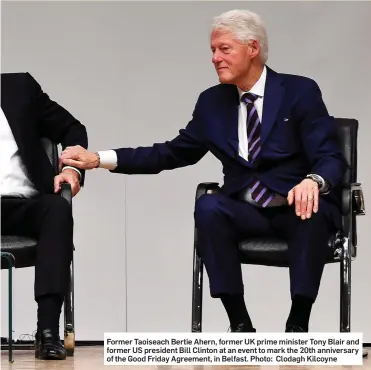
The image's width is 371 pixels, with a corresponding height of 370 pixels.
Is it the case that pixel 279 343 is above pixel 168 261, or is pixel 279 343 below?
below

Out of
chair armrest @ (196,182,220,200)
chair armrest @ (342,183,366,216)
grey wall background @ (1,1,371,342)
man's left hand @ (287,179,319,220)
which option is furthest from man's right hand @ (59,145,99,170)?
grey wall background @ (1,1,371,342)

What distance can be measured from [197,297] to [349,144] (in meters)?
0.81

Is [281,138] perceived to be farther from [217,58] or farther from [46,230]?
[46,230]

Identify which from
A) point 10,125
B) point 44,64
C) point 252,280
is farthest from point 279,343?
point 44,64

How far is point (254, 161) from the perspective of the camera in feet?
13.9

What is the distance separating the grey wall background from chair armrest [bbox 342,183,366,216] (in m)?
1.31

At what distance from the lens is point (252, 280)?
553 centimetres

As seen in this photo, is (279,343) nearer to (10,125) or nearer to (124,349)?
(124,349)

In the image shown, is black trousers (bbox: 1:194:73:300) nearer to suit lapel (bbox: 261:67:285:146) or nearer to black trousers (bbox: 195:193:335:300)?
black trousers (bbox: 195:193:335:300)

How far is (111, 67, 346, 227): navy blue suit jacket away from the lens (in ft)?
13.7

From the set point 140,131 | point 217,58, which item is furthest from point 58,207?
point 140,131

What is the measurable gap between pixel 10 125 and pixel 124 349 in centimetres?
127

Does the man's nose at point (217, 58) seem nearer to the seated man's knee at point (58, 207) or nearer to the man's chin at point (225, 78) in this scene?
the man's chin at point (225, 78)

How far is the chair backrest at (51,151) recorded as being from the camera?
4520mm
